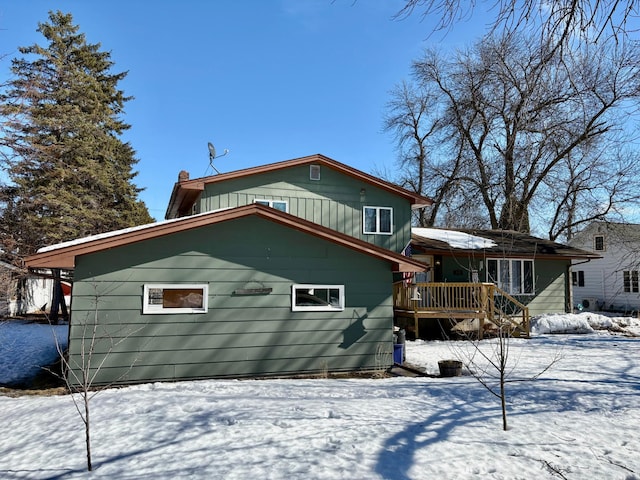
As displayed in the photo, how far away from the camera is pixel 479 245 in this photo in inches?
688

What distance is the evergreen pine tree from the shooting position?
67.1 feet

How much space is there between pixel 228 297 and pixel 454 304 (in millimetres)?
8628

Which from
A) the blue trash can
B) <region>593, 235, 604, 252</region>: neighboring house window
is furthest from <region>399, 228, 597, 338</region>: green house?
<region>593, 235, 604, 252</region>: neighboring house window

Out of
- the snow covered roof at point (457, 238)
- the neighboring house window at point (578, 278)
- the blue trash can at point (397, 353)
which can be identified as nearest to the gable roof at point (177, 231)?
the blue trash can at point (397, 353)

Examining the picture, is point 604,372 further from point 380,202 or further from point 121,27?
point 121,27

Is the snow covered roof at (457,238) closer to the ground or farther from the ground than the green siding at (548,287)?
farther from the ground

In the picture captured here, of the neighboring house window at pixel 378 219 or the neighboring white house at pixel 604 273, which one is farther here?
the neighboring white house at pixel 604 273

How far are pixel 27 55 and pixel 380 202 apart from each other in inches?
844

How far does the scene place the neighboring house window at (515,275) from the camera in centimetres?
1830

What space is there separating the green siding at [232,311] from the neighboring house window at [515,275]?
10290mm

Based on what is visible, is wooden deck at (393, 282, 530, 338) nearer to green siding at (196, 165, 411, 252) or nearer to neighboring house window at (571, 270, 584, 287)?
green siding at (196, 165, 411, 252)

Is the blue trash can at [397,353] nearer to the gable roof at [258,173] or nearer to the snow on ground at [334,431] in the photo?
the snow on ground at [334,431]

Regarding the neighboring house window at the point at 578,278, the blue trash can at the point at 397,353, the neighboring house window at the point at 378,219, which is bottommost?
the blue trash can at the point at 397,353

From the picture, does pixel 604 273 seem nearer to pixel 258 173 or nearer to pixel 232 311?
pixel 258 173
